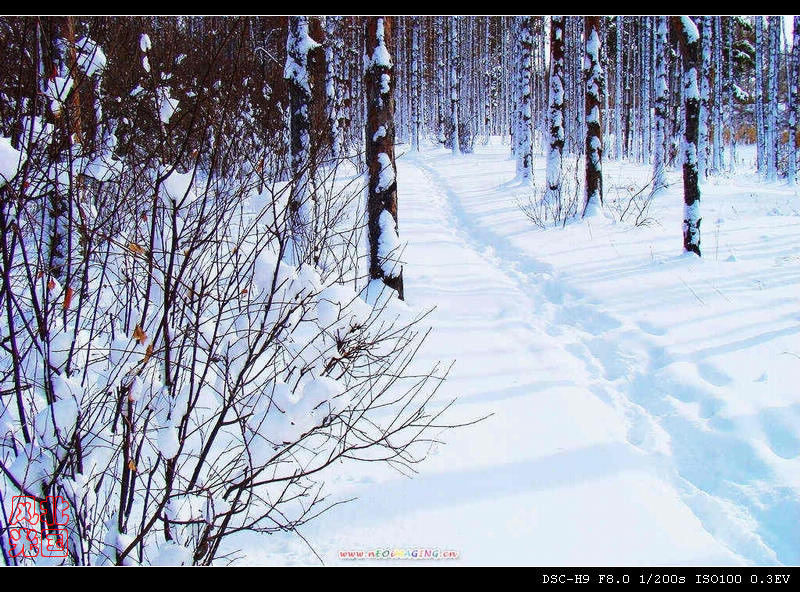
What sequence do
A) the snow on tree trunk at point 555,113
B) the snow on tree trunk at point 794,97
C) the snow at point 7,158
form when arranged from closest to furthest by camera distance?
the snow at point 7,158 → the snow on tree trunk at point 555,113 → the snow on tree trunk at point 794,97

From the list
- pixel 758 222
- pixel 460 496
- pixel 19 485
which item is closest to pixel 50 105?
pixel 19 485

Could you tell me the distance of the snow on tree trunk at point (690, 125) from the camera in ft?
21.9

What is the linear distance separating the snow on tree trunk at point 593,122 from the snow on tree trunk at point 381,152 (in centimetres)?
539

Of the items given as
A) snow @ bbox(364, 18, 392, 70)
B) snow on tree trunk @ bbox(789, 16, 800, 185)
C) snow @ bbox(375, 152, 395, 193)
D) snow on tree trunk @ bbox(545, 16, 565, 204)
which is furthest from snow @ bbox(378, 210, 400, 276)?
snow on tree trunk @ bbox(789, 16, 800, 185)

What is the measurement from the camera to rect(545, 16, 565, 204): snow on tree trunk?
11.2m

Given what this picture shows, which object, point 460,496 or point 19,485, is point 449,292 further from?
point 19,485

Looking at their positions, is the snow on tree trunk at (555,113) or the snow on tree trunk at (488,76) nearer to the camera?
the snow on tree trunk at (555,113)

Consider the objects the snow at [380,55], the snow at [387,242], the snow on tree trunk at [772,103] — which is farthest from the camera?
the snow on tree trunk at [772,103]

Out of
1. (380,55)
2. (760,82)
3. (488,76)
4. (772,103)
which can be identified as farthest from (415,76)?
(380,55)

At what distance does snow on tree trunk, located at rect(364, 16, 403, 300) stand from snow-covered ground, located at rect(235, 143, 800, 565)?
0.63 m

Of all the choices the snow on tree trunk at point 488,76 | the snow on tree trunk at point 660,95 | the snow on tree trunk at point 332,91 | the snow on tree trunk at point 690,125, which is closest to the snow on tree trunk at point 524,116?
the snow on tree trunk at point 660,95

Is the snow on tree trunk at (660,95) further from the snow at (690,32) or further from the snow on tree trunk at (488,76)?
the snow on tree trunk at (488,76)

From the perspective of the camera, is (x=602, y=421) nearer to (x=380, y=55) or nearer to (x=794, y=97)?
(x=380, y=55)

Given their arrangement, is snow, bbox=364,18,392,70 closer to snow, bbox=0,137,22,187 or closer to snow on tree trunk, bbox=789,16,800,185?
snow, bbox=0,137,22,187
